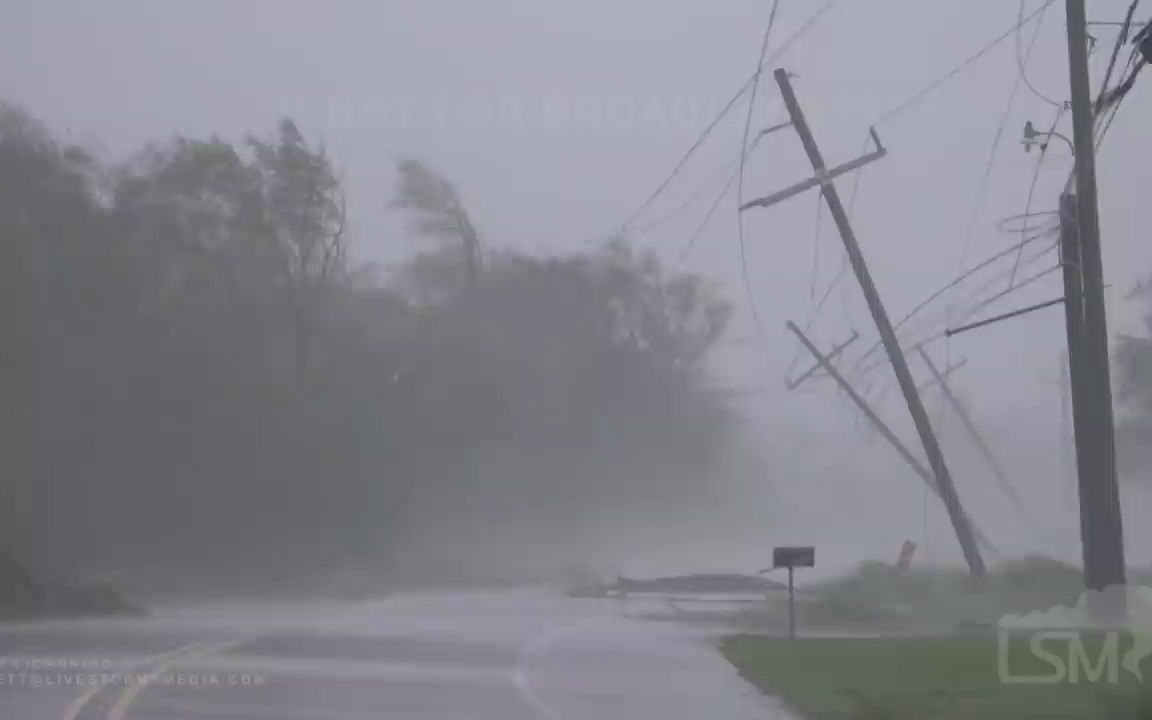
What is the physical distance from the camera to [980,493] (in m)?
43.2

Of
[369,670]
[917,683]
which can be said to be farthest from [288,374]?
[917,683]

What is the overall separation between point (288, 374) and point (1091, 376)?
32.3m

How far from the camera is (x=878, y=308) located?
103 ft

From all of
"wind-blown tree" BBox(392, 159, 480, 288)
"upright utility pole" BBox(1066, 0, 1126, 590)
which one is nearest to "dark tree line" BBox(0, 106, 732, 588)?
"wind-blown tree" BBox(392, 159, 480, 288)

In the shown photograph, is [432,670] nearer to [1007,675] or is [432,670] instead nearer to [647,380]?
[1007,675]

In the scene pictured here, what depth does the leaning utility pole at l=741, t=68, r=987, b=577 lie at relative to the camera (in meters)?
30.2

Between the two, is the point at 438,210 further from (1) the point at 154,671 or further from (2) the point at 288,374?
(1) the point at 154,671

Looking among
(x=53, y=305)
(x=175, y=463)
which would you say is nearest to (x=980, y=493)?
(x=175, y=463)

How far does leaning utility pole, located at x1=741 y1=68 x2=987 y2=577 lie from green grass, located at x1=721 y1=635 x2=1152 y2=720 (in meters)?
7.83

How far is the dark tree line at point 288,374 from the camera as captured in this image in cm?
4422

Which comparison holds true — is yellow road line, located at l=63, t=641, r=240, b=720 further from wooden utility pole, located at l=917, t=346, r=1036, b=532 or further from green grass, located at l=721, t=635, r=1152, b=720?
wooden utility pole, located at l=917, t=346, r=1036, b=532

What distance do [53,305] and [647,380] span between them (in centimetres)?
2574

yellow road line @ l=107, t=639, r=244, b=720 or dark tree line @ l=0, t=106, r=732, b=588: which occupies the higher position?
dark tree line @ l=0, t=106, r=732, b=588

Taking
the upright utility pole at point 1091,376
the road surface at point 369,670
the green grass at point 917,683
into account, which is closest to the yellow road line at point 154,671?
the road surface at point 369,670
